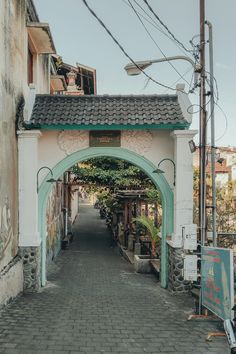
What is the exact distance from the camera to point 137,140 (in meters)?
10.5

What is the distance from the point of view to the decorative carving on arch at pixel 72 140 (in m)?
10.4

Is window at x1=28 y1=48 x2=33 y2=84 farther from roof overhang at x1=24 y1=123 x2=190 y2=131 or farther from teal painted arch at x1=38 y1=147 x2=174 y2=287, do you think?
teal painted arch at x1=38 y1=147 x2=174 y2=287

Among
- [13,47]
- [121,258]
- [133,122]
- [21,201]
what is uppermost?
[13,47]

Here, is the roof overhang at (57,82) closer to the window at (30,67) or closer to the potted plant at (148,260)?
the window at (30,67)

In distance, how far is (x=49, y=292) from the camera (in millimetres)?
9844

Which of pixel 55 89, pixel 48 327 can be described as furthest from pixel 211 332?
pixel 55 89

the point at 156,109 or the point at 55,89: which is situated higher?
the point at 55,89

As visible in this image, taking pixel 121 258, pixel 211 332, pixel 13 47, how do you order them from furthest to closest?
1. pixel 121 258
2. pixel 13 47
3. pixel 211 332

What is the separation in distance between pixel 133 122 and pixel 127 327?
5148 millimetres

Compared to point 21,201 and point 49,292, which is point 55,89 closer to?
point 21,201

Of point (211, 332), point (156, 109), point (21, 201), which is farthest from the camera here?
point (156, 109)

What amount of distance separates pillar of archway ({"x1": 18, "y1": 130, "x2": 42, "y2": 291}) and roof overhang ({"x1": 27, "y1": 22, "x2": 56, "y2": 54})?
3.52 m

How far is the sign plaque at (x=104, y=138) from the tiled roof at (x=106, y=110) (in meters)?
0.42

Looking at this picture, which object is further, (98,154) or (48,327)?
(98,154)
